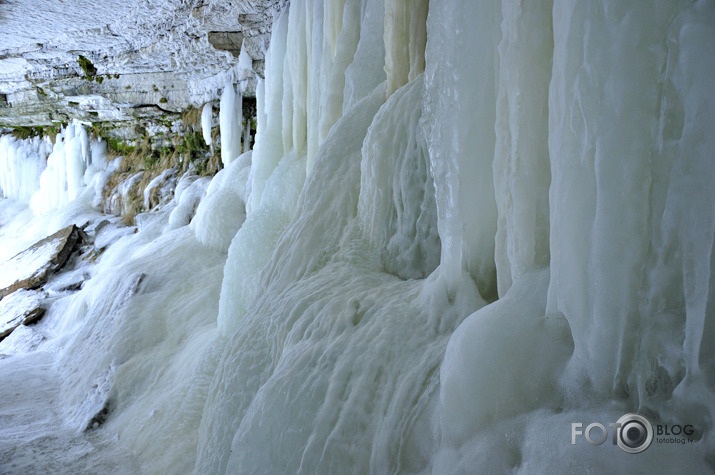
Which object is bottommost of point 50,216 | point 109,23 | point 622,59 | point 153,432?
point 50,216

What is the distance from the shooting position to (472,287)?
5.68 ft

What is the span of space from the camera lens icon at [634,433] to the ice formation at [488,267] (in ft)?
0.08

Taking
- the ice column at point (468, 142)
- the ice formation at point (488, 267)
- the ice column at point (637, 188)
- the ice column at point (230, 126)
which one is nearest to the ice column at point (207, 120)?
the ice column at point (230, 126)

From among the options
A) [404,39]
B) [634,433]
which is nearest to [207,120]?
[404,39]

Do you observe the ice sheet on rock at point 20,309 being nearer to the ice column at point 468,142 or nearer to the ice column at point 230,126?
the ice column at point 230,126

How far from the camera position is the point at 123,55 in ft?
27.1

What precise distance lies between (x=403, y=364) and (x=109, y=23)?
6.97 meters

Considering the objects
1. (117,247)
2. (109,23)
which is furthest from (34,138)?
(109,23)

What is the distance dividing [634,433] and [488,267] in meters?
0.81

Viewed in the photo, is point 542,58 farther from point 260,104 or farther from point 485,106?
point 260,104

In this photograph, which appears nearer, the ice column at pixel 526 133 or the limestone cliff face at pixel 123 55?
the ice column at pixel 526 133

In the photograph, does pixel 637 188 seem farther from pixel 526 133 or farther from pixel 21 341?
pixel 21 341

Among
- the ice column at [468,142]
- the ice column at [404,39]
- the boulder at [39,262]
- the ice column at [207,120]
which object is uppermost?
the ice column at [404,39]

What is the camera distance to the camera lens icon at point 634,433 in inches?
38.1
